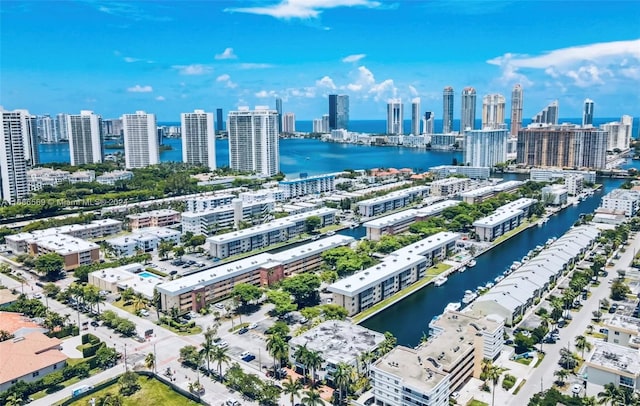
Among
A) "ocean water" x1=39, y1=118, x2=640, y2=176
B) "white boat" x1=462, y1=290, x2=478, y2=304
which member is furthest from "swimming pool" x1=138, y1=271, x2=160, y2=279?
"ocean water" x1=39, y1=118, x2=640, y2=176

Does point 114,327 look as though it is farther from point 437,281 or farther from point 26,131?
point 26,131

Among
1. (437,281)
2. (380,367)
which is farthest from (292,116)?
(380,367)

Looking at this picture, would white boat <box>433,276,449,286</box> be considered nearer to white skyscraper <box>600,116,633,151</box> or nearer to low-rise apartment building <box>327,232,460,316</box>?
low-rise apartment building <box>327,232,460,316</box>

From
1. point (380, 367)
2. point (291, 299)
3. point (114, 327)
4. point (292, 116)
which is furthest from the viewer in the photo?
point (292, 116)

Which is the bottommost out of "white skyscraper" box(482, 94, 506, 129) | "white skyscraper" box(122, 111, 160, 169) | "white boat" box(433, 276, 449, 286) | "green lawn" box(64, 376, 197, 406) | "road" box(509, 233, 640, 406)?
"green lawn" box(64, 376, 197, 406)

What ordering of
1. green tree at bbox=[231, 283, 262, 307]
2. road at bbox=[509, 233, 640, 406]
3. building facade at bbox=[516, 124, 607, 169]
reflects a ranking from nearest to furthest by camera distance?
1. road at bbox=[509, 233, 640, 406]
2. green tree at bbox=[231, 283, 262, 307]
3. building facade at bbox=[516, 124, 607, 169]

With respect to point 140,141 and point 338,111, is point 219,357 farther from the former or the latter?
point 338,111

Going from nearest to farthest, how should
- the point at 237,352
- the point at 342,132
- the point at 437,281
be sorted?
the point at 237,352 < the point at 437,281 < the point at 342,132

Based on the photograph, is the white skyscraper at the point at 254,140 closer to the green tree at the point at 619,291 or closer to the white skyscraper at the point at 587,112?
the green tree at the point at 619,291
